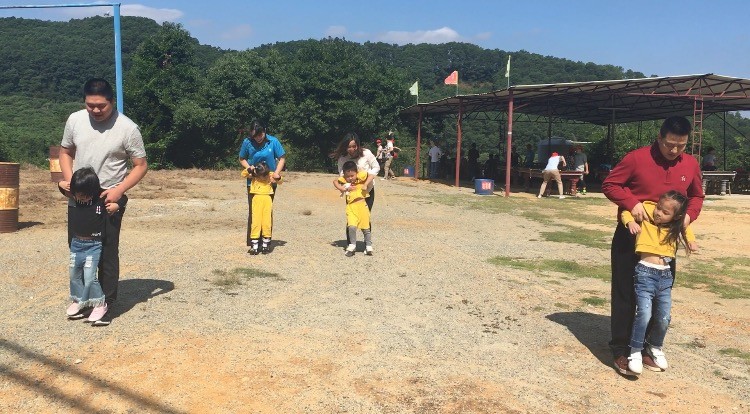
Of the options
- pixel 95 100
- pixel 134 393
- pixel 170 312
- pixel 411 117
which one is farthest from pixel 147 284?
pixel 411 117

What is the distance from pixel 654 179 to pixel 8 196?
930 centimetres

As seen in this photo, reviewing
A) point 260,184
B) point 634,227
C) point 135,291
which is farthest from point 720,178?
point 135,291

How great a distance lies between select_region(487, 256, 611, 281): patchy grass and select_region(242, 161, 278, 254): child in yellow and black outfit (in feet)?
10.2

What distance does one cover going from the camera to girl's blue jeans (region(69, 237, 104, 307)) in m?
4.91

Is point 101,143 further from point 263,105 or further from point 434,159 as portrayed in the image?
point 263,105

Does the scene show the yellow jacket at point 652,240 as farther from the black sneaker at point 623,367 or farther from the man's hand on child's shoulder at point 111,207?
the man's hand on child's shoulder at point 111,207

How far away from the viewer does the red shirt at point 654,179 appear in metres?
4.30

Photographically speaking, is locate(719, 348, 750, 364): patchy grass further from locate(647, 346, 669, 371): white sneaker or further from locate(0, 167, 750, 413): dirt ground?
locate(647, 346, 669, 371): white sneaker

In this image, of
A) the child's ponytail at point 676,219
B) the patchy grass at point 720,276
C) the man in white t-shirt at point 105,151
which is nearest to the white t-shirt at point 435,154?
the patchy grass at point 720,276

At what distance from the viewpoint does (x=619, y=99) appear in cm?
2605

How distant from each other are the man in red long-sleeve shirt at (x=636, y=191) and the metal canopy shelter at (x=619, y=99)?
1566 centimetres

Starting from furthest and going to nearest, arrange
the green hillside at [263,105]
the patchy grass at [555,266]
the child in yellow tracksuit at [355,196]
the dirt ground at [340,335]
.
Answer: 1. the green hillside at [263,105]
2. the child in yellow tracksuit at [355,196]
3. the patchy grass at [555,266]
4. the dirt ground at [340,335]

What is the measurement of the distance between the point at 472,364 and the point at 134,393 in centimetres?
225

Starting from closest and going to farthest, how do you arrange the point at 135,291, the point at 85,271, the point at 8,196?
the point at 85,271 → the point at 135,291 → the point at 8,196
